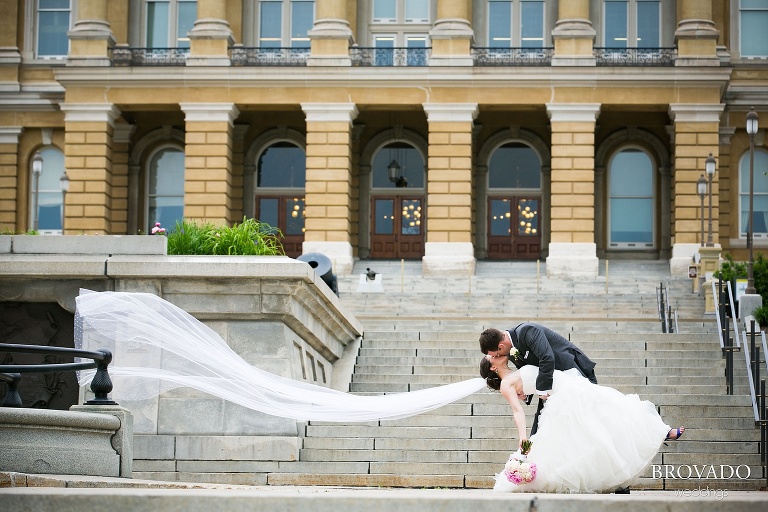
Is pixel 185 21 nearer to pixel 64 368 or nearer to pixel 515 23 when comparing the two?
pixel 515 23

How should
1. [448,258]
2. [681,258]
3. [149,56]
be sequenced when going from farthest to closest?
[149,56] < [448,258] < [681,258]

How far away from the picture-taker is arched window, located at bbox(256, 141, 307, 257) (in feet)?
150

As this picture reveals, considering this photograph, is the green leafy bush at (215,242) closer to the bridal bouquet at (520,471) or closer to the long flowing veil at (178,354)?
the long flowing veil at (178,354)

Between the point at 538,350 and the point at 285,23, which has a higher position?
the point at 285,23

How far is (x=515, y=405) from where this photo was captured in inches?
500

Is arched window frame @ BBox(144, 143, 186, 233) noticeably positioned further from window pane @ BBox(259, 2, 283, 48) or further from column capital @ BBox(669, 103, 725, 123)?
column capital @ BBox(669, 103, 725, 123)

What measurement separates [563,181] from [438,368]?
21657 mm

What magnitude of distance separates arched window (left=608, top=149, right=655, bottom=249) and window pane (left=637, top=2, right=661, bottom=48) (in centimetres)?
343

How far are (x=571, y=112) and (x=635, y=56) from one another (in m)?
3.13

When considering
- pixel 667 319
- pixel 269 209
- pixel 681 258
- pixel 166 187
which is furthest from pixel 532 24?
pixel 667 319

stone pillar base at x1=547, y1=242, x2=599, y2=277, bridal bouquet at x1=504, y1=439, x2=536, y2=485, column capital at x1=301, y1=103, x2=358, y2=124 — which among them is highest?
column capital at x1=301, y1=103, x2=358, y2=124

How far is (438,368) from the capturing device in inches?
834

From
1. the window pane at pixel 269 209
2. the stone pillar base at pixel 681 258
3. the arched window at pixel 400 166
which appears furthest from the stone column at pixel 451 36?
the stone pillar base at pixel 681 258

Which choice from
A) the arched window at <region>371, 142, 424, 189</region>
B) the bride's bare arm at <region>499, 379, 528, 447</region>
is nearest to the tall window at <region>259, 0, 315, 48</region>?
the arched window at <region>371, 142, 424, 189</region>
